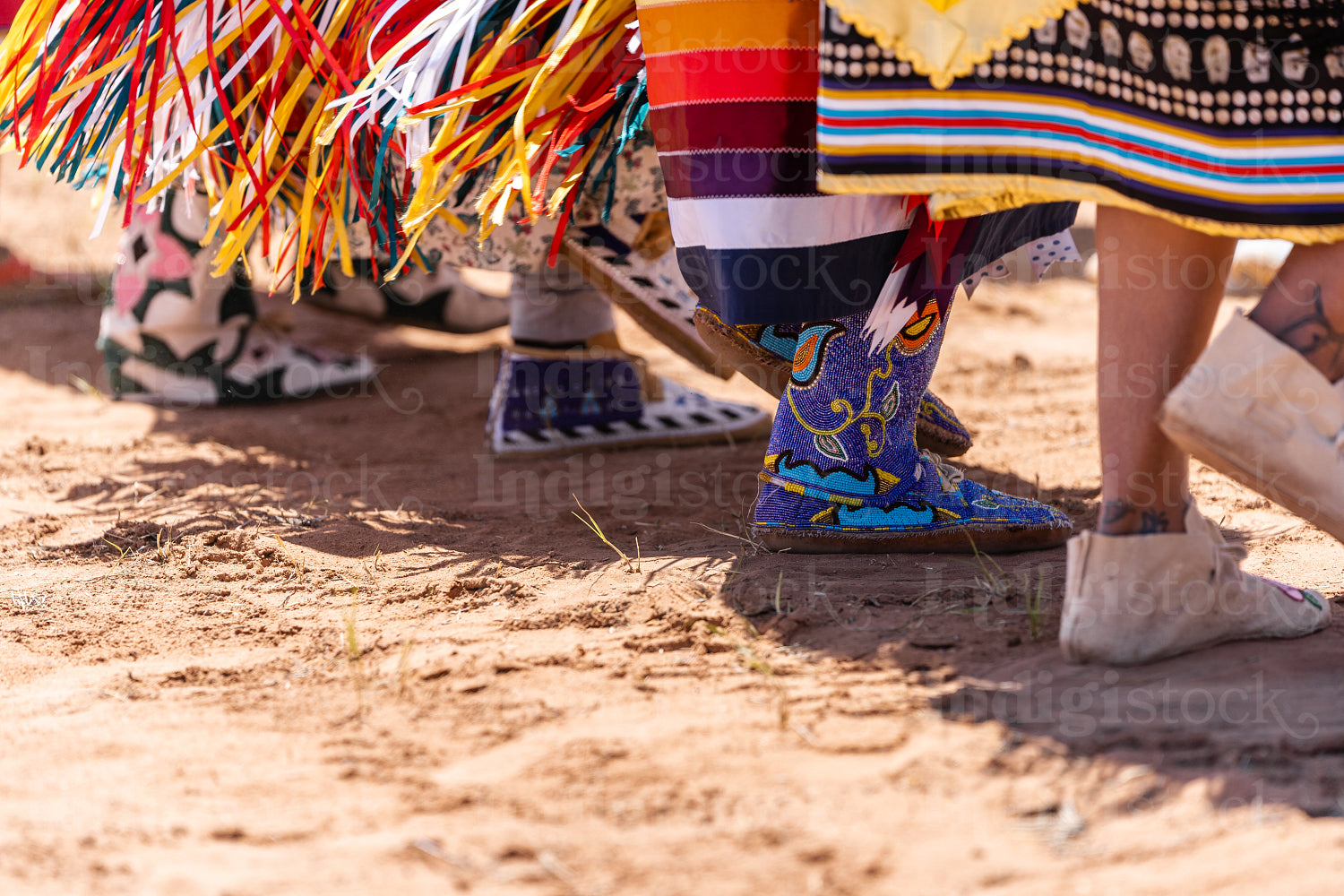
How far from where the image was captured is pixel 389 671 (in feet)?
4.21

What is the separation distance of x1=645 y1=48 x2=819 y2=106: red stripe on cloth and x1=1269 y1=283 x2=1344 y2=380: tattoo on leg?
0.58 metres

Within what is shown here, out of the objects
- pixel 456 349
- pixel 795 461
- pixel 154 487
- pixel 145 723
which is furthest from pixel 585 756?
pixel 456 349

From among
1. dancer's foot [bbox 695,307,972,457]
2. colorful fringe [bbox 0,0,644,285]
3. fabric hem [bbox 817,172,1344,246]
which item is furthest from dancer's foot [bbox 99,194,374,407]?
fabric hem [bbox 817,172,1344,246]

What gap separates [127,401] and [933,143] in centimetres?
217

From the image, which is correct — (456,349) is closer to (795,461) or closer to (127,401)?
(127,401)

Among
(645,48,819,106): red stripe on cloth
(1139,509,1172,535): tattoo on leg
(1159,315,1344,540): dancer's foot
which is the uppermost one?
(645,48,819,106): red stripe on cloth

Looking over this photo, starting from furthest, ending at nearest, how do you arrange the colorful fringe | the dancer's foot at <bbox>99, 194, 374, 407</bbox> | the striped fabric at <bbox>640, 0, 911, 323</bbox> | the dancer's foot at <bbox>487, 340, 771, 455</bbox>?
the dancer's foot at <bbox>99, 194, 374, 407</bbox> → the dancer's foot at <bbox>487, 340, 771, 455</bbox> → the colorful fringe → the striped fabric at <bbox>640, 0, 911, 323</bbox>

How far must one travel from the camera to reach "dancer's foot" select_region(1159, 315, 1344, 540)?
1096 millimetres

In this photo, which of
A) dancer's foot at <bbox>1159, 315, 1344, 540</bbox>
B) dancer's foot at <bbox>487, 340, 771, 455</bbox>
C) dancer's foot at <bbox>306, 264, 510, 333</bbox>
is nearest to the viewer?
A: dancer's foot at <bbox>1159, 315, 1344, 540</bbox>

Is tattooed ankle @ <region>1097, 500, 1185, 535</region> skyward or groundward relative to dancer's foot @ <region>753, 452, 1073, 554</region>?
skyward

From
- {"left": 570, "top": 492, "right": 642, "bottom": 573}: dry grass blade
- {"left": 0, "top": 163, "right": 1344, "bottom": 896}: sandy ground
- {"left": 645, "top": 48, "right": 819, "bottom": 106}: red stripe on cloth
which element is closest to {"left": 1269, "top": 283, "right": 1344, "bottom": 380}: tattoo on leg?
{"left": 0, "top": 163, "right": 1344, "bottom": 896}: sandy ground

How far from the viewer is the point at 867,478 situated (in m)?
1.66

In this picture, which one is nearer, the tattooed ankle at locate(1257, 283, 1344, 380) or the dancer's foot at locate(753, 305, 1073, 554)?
the tattooed ankle at locate(1257, 283, 1344, 380)

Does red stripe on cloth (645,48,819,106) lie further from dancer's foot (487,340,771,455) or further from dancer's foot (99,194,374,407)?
dancer's foot (99,194,374,407)
